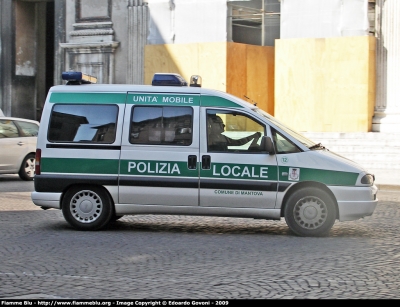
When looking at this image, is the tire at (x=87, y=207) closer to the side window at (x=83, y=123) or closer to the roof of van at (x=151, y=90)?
the side window at (x=83, y=123)

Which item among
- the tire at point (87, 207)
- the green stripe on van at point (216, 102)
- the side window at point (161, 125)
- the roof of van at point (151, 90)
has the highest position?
the roof of van at point (151, 90)

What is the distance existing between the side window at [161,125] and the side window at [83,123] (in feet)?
0.97

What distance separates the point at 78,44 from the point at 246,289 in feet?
69.9

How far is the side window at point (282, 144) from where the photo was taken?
10273 millimetres

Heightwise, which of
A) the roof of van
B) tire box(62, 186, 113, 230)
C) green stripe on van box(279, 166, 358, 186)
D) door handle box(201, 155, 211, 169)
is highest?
the roof of van

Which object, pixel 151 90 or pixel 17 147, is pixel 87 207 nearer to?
pixel 151 90

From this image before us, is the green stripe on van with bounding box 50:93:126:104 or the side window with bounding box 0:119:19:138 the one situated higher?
the green stripe on van with bounding box 50:93:126:104

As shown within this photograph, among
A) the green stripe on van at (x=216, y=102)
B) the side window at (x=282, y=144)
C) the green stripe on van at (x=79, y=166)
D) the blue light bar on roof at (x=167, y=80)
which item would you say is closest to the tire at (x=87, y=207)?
the green stripe on van at (x=79, y=166)

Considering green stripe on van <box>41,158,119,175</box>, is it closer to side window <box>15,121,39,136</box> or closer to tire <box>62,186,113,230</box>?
tire <box>62,186,113,230</box>

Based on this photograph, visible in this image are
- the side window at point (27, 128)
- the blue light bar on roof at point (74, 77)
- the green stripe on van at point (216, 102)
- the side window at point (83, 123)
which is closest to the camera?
the green stripe on van at point (216, 102)

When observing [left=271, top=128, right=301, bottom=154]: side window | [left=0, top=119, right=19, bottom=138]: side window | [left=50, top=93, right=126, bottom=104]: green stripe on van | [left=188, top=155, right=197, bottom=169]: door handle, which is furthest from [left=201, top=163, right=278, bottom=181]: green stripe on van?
[left=0, top=119, right=19, bottom=138]: side window

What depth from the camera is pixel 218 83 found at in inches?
955

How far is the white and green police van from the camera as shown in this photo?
10188 mm

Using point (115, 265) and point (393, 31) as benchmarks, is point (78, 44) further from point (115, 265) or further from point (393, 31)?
point (115, 265)
